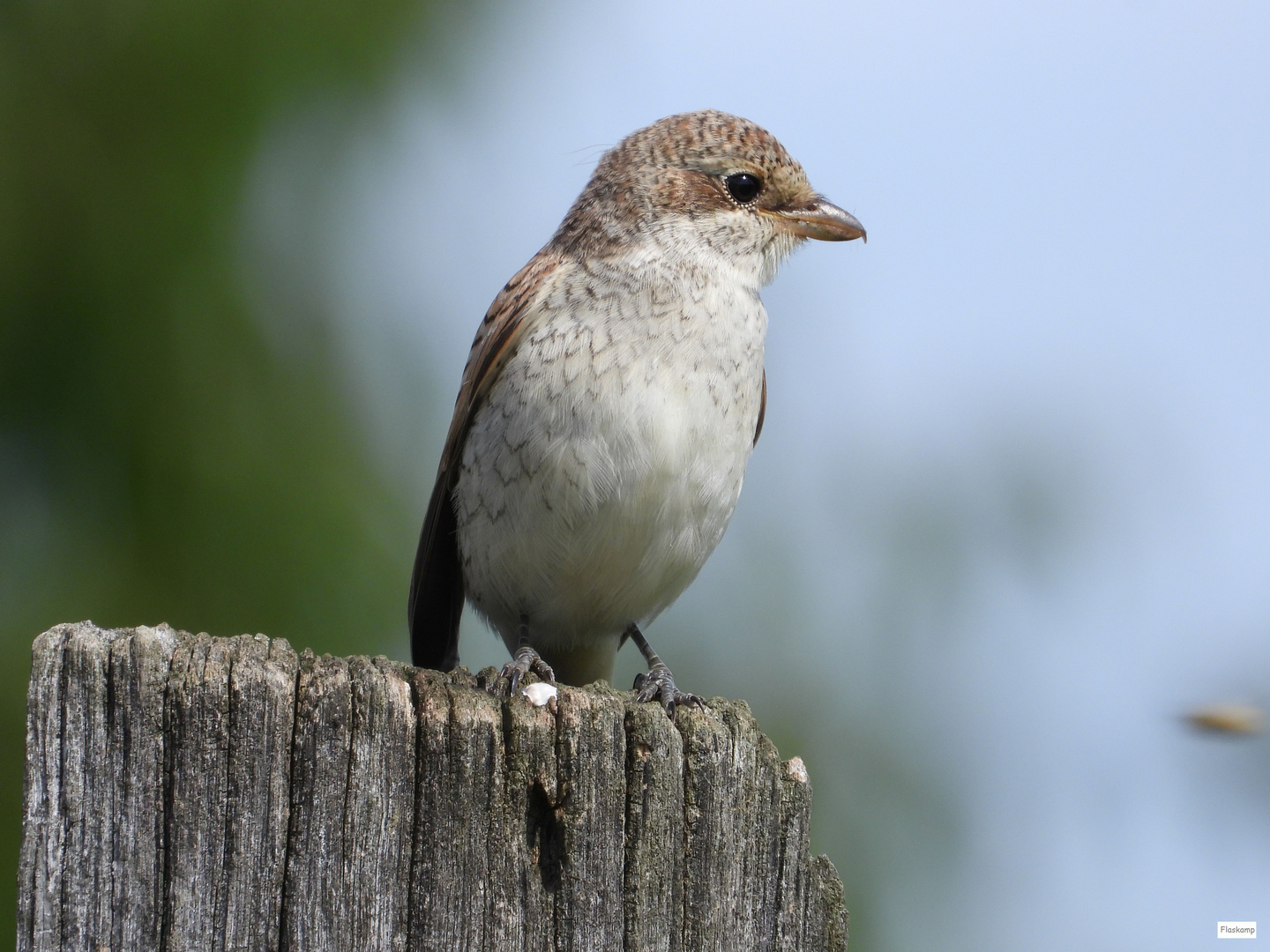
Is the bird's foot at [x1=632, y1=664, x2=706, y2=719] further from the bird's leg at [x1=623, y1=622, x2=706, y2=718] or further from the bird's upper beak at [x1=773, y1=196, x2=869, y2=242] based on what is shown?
the bird's upper beak at [x1=773, y1=196, x2=869, y2=242]

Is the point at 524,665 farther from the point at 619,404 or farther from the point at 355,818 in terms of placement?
the point at 355,818

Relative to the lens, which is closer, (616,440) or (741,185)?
(616,440)

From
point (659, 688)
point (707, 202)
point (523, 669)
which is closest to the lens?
point (523, 669)

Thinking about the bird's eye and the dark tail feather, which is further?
the dark tail feather

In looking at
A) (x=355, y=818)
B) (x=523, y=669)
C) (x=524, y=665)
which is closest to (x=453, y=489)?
(x=524, y=665)

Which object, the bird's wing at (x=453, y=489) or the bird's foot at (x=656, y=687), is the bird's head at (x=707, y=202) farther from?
the bird's foot at (x=656, y=687)

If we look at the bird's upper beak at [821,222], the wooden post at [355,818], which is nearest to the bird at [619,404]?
the bird's upper beak at [821,222]

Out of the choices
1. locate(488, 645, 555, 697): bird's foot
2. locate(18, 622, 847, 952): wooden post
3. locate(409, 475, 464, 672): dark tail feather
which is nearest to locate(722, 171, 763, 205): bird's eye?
locate(409, 475, 464, 672): dark tail feather

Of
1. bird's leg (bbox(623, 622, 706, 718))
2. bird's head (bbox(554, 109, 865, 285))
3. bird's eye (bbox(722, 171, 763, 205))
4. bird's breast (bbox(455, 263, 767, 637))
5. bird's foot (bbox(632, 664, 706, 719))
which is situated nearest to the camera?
bird's leg (bbox(623, 622, 706, 718))
